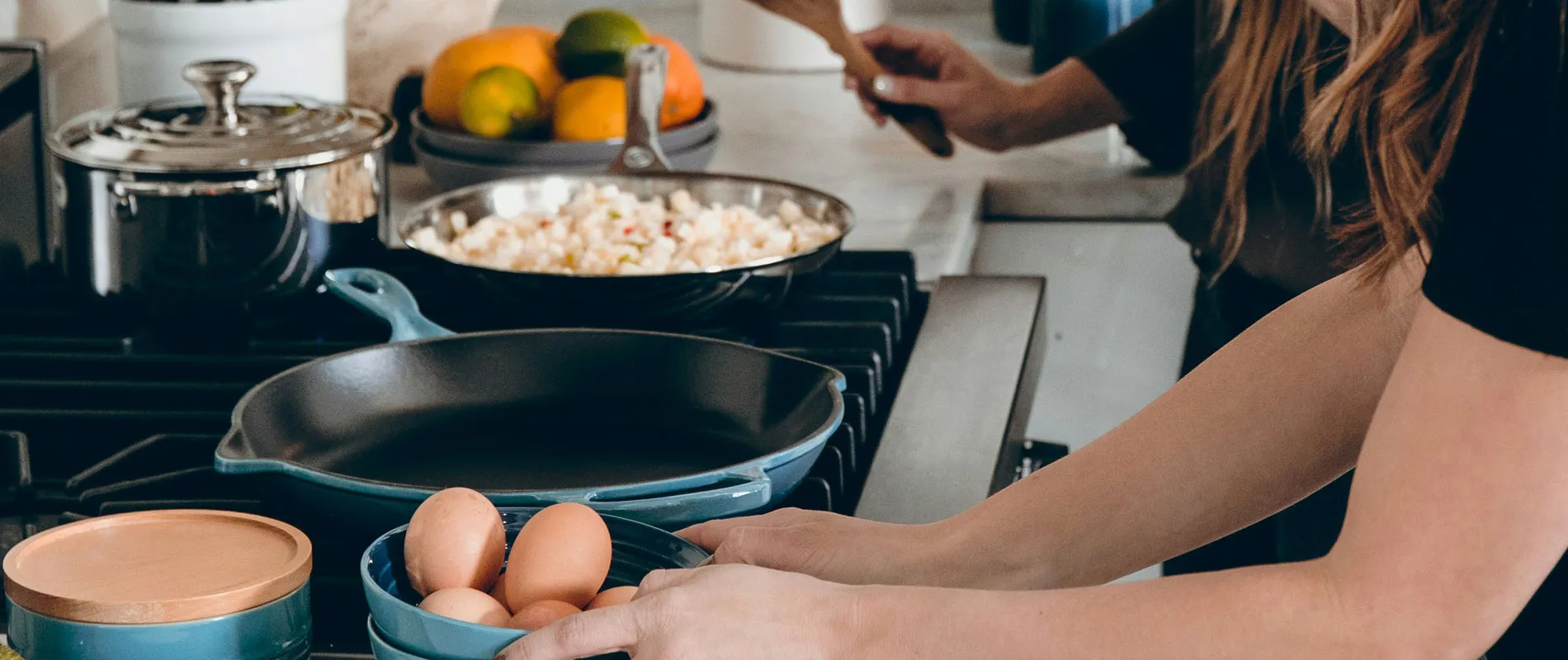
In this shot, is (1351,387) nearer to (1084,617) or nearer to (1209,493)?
(1209,493)

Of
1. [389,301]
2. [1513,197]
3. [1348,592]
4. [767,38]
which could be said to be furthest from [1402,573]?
[767,38]

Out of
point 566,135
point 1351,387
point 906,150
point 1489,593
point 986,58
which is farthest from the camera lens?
point 986,58

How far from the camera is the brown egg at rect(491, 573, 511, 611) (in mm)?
654

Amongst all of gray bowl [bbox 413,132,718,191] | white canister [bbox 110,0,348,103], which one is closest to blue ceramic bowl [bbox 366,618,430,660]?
white canister [bbox 110,0,348,103]

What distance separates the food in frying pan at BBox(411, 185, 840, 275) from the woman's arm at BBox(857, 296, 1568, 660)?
0.51 metres

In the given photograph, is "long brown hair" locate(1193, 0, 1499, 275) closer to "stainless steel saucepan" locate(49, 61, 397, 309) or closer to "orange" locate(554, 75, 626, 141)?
"orange" locate(554, 75, 626, 141)

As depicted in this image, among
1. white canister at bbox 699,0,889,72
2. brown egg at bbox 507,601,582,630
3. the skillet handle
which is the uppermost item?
brown egg at bbox 507,601,582,630

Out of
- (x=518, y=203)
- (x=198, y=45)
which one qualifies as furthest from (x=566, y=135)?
(x=198, y=45)

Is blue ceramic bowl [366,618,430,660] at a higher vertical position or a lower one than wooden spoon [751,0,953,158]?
higher

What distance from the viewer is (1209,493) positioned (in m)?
0.78

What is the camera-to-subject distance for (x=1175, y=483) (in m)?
0.78

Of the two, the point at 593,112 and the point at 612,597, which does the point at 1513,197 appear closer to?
the point at 612,597

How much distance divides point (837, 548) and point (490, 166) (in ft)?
2.78

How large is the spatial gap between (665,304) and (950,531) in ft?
1.25
